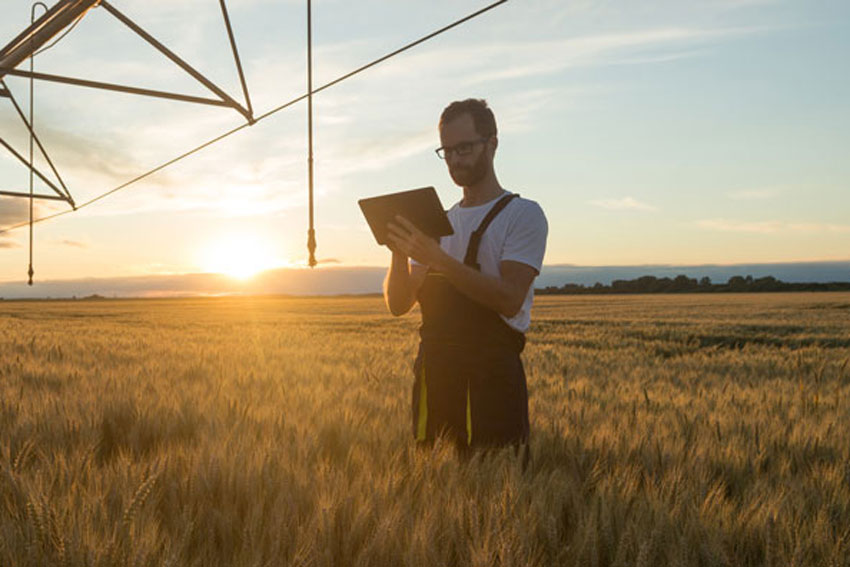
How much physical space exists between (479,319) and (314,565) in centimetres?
165

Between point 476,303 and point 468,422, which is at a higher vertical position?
point 476,303

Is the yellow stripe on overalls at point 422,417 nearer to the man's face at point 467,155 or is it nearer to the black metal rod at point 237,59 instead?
the man's face at point 467,155

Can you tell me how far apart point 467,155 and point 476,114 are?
228 millimetres

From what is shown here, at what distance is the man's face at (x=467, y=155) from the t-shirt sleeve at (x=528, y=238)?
371 millimetres

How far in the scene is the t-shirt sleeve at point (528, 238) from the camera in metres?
3.10

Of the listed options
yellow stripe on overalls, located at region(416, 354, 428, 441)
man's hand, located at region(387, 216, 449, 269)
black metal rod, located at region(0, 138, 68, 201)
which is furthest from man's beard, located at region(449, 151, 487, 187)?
black metal rod, located at region(0, 138, 68, 201)

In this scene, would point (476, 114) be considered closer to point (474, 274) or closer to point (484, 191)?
point (484, 191)

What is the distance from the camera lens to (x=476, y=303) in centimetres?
317

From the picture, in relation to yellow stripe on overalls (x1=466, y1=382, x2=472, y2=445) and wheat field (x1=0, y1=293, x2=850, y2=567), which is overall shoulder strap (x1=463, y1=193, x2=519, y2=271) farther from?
wheat field (x1=0, y1=293, x2=850, y2=567)

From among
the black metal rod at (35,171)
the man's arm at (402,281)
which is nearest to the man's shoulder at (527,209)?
the man's arm at (402,281)

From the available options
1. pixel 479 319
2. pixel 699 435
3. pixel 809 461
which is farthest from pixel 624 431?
pixel 479 319

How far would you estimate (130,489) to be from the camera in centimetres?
A: 236

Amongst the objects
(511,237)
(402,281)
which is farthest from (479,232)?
(402,281)

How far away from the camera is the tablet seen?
2.96 metres
